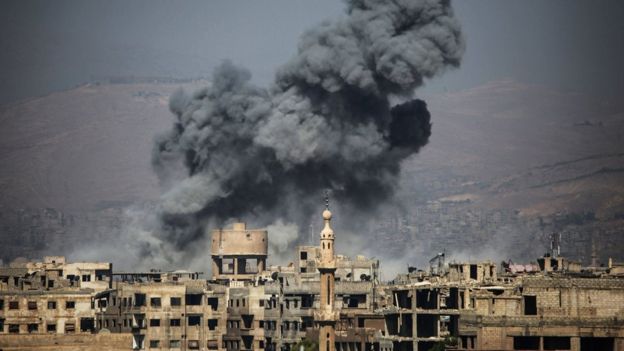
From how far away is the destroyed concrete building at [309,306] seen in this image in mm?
79062

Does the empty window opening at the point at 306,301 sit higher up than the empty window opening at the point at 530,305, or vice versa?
the empty window opening at the point at 306,301

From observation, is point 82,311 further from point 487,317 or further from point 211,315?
point 487,317

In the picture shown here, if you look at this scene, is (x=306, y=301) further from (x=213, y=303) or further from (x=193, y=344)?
(x=193, y=344)

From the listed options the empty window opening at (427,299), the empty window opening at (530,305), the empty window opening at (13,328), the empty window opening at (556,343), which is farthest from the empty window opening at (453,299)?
the empty window opening at (13,328)

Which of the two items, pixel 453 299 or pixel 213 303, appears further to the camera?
pixel 213 303

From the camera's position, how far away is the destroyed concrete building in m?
79.1

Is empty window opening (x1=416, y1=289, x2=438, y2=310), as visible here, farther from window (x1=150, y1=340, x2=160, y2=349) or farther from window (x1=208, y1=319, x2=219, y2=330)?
window (x1=208, y1=319, x2=219, y2=330)

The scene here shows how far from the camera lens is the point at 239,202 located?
160m

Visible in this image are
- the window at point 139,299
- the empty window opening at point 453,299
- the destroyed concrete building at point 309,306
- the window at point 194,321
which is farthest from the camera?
the window at point 194,321

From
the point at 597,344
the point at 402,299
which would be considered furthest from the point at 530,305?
the point at 402,299

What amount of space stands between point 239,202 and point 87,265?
1836 centimetres

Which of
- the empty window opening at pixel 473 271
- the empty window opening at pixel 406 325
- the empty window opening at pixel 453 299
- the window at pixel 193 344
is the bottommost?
the empty window opening at pixel 406 325

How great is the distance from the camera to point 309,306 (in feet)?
400

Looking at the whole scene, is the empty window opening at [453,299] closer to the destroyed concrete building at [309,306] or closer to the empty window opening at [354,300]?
the destroyed concrete building at [309,306]
